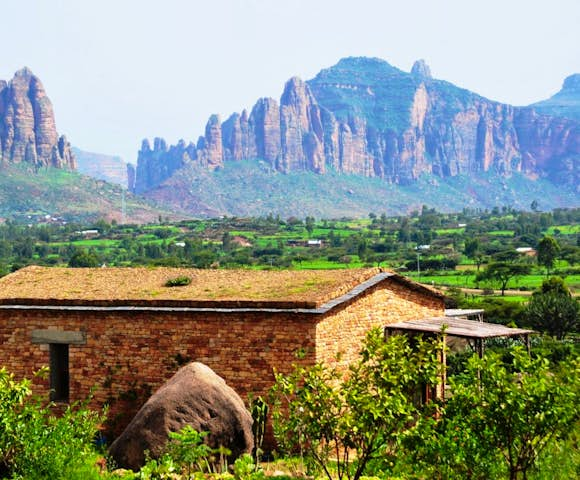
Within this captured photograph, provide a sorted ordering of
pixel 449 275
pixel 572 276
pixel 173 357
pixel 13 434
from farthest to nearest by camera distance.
Result: pixel 449 275
pixel 572 276
pixel 173 357
pixel 13 434

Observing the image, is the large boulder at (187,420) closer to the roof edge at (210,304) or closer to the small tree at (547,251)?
the roof edge at (210,304)

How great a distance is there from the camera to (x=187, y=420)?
14.2m

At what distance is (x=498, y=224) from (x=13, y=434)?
178 m

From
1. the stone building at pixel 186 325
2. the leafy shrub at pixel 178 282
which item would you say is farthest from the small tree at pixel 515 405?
the leafy shrub at pixel 178 282

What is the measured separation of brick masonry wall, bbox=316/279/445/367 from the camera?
1634 centimetres

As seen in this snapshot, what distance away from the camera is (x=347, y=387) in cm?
1121

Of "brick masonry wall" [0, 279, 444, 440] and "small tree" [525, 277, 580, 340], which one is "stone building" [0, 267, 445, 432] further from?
"small tree" [525, 277, 580, 340]

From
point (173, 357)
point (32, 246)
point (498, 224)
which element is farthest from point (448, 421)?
point (498, 224)

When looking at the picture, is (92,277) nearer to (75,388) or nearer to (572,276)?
(75,388)

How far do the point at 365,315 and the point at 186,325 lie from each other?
380 cm

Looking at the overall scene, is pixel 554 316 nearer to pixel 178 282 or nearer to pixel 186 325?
pixel 178 282

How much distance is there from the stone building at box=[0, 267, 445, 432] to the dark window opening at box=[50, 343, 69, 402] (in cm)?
2

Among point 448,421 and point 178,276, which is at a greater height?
point 178,276

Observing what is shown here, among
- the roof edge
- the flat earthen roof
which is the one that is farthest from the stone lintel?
the flat earthen roof
